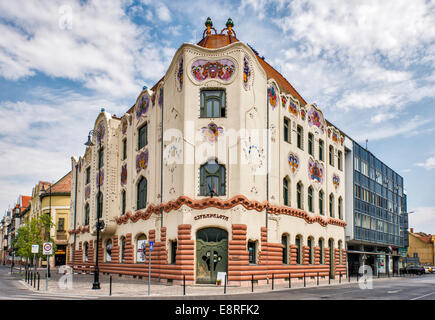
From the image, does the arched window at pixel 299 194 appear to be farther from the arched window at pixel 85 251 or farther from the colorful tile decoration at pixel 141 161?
the arched window at pixel 85 251

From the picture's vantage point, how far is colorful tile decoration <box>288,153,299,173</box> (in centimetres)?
3547

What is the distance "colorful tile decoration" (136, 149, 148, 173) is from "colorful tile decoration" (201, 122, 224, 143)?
7.14 metres

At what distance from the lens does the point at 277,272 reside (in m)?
31.9

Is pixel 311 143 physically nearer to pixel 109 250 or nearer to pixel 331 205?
pixel 331 205

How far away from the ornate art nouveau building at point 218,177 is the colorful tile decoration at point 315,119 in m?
0.18

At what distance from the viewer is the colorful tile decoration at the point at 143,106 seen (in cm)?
3688

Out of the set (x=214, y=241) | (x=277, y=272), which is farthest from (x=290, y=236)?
(x=214, y=241)

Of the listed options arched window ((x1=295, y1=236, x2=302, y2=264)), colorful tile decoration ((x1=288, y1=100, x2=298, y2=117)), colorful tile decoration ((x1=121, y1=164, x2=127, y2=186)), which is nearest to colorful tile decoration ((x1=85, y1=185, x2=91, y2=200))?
colorful tile decoration ((x1=121, y1=164, x2=127, y2=186))

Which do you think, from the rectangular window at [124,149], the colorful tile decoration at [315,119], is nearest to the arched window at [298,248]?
the colorful tile decoration at [315,119]

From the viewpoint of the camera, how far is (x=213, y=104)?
30.9 m

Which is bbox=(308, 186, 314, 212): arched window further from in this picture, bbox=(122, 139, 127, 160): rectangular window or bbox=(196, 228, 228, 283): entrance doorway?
bbox=(122, 139, 127, 160): rectangular window

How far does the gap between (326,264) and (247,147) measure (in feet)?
52.6

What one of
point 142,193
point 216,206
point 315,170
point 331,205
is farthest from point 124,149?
point 331,205
